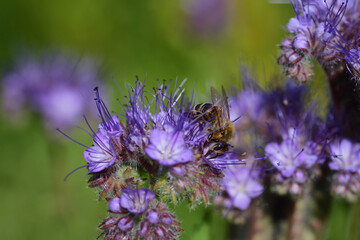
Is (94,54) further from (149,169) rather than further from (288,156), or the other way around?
(149,169)

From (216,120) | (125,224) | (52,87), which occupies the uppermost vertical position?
(52,87)

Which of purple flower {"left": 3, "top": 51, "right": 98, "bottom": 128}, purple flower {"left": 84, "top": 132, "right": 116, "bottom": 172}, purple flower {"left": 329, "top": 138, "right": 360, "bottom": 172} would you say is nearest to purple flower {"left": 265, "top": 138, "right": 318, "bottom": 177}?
purple flower {"left": 329, "top": 138, "right": 360, "bottom": 172}

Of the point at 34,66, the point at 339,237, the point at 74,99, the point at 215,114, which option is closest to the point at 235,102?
the point at 215,114

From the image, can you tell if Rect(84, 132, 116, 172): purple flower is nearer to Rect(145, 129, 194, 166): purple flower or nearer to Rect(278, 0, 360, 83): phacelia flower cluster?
Rect(145, 129, 194, 166): purple flower

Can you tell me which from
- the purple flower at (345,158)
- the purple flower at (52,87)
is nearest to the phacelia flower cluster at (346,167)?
the purple flower at (345,158)

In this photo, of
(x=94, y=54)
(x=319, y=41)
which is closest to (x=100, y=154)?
(x=319, y=41)

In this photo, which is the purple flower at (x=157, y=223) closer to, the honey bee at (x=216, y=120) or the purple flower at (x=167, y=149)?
the purple flower at (x=167, y=149)
